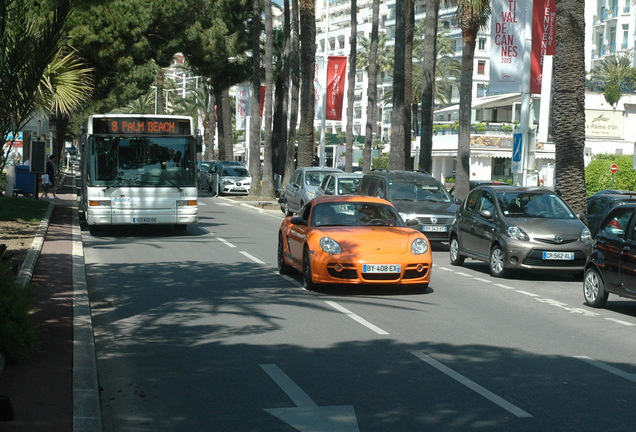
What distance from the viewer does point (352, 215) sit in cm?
1414

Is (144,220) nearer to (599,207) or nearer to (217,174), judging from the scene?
(599,207)

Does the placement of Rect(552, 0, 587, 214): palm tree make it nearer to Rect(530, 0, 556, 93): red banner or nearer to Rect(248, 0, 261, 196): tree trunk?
Rect(530, 0, 556, 93): red banner

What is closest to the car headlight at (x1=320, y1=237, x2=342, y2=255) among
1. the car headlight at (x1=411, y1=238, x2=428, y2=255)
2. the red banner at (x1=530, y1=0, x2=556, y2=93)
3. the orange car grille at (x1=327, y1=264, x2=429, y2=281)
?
the orange car grille at (x1=327, y1=264, x2=429, y2=281)

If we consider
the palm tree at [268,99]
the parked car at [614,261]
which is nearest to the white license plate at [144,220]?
the parked car at [614,261]

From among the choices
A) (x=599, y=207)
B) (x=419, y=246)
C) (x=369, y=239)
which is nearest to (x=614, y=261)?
(x=419, y=246)

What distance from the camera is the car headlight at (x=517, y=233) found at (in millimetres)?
15758

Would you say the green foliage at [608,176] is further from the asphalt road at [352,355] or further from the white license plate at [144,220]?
the asphalt road at [352,355]

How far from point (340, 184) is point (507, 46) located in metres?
6.28

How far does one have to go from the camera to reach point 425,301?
12516mm

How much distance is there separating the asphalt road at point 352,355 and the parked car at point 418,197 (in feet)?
17.8

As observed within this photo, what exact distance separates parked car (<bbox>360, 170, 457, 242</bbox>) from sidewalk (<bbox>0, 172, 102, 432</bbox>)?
9.25 meters

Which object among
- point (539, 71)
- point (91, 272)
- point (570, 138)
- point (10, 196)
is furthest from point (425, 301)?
point (10, 196)

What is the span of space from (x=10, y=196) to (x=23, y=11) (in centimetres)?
2403

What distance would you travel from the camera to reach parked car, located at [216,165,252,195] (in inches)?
1870
